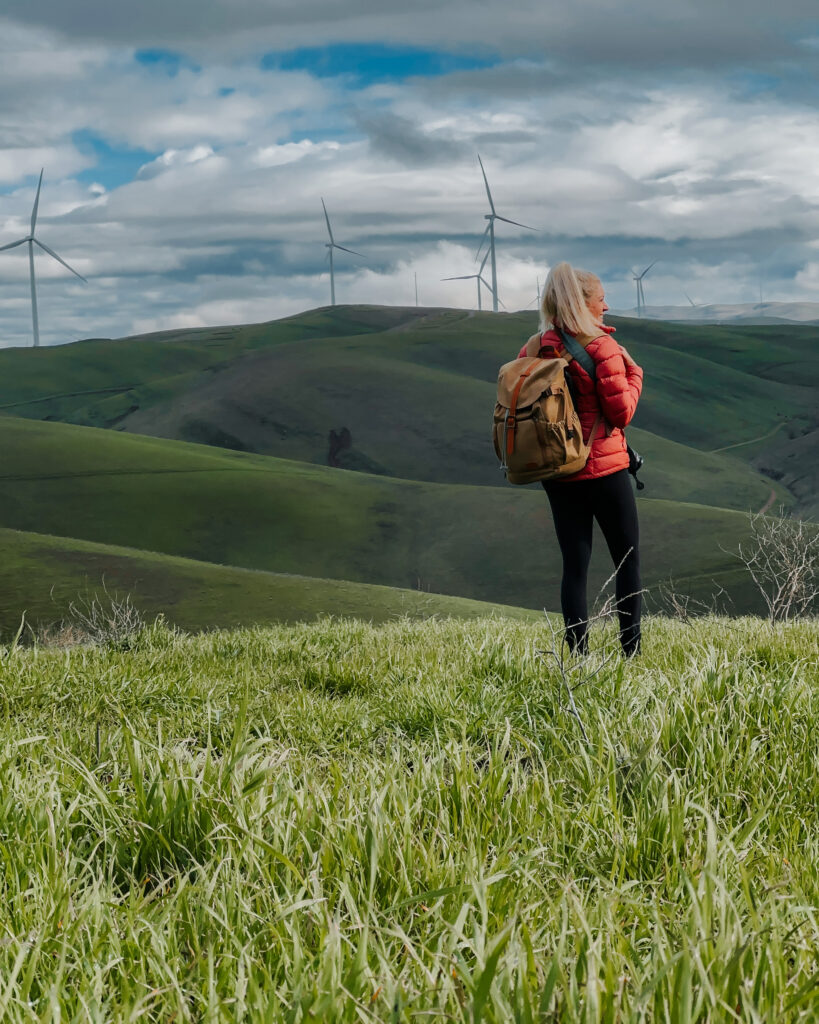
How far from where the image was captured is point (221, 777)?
2.72 metres

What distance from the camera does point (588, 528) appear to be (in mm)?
6223

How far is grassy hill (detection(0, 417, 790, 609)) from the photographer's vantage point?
5697 cm

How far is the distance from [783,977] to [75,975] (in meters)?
1.34

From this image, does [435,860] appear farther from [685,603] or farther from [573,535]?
[685,603]

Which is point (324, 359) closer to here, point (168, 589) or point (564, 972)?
point (168, 589)

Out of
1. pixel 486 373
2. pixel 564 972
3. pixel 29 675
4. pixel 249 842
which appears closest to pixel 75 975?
pixel 249 842

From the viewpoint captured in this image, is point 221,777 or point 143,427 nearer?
point 221,777

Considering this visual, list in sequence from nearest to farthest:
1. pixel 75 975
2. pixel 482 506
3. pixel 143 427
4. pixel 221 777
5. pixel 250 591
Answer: pixel 75 975 → pixel 221 777 → pixel 250 591 → pixel 482 506 → pixel 143 427

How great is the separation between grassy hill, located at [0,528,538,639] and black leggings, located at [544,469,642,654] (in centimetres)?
1958

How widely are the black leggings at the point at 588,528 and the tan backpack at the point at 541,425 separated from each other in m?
0.31

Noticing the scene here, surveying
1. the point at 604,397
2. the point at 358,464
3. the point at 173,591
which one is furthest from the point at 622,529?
the point at 358,464

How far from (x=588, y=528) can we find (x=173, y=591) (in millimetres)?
30665

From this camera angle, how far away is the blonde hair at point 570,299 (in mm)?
5859

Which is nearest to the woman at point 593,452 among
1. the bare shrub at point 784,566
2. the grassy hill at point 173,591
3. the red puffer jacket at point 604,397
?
the red puffer jacket at point 604,397
